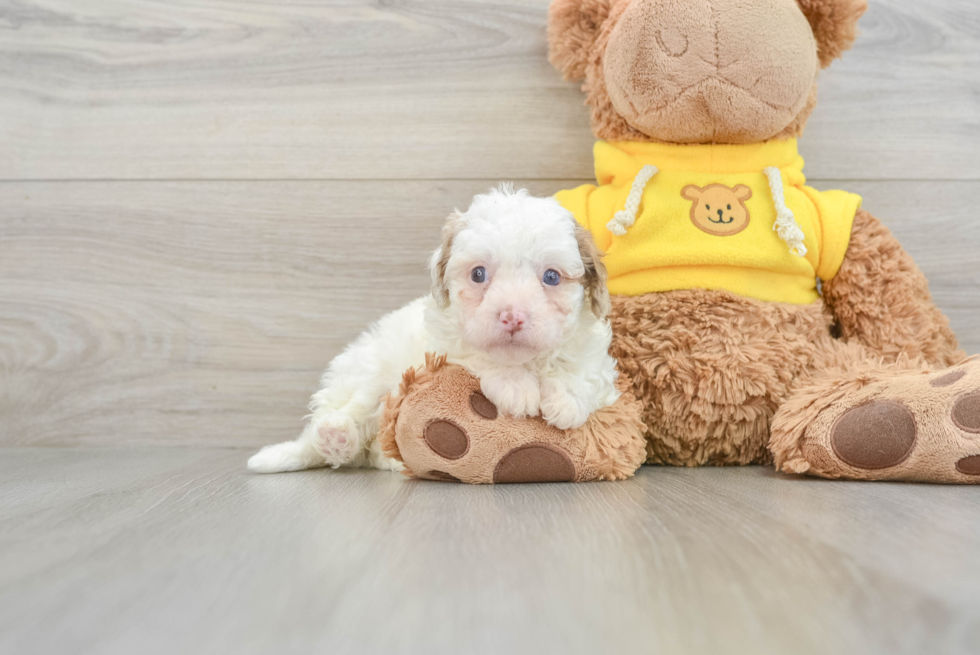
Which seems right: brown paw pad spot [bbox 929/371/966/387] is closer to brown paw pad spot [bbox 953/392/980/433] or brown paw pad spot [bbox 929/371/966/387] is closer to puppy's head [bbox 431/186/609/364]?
brown paw pad spot [bbox 953/392/980/433]

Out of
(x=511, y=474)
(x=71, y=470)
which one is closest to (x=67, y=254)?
(x=71, y=470)

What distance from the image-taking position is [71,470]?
1021mm

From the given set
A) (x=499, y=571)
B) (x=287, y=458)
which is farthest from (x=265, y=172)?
(x=499, y=571)

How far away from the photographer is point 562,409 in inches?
32.6

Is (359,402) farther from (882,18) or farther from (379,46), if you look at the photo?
(882,18)

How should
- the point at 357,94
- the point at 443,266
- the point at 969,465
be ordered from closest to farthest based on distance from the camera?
the point at 969,465, the point at 443,266, the point at 357,94

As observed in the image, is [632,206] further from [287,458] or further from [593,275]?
[287,458]

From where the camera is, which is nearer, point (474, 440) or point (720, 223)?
point (474, 440)

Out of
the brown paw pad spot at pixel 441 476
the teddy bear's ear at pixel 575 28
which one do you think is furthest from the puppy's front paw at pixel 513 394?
the teddy bear's ear at pixel 575 28

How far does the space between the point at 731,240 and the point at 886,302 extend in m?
0.25

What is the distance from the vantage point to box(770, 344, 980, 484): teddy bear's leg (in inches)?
30.5

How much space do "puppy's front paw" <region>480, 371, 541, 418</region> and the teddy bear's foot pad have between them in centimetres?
33

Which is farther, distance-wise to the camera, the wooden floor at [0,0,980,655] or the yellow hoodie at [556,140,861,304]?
the wooden floor at [0,0,980,655]

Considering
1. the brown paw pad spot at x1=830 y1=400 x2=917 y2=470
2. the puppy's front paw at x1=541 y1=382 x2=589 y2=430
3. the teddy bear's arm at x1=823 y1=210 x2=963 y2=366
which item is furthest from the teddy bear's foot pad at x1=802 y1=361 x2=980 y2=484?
the puppy's front paw at x1=541 y1=382 x2=589 y2=430
